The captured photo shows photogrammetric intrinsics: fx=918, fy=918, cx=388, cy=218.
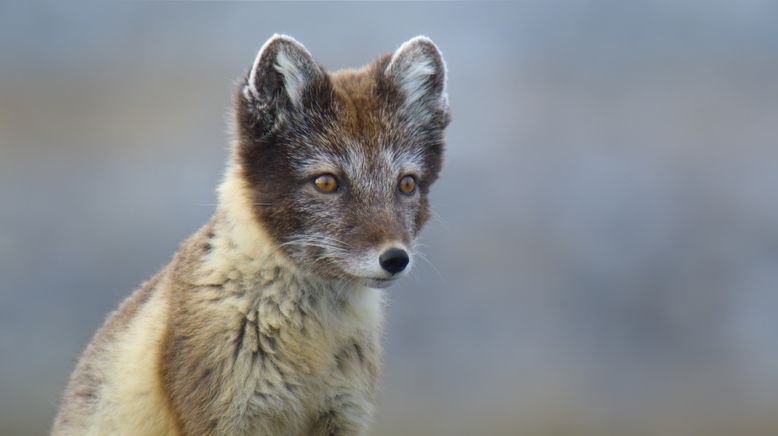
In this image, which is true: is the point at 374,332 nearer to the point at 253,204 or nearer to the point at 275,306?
the point at 275,306

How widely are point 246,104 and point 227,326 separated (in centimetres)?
102

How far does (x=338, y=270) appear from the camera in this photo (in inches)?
163

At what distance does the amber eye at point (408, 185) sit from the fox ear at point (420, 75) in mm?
383

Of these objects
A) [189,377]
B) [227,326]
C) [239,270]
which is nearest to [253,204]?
[239,270]

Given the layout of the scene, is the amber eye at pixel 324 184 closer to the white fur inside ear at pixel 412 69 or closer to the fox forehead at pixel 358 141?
the fox forehead at pixel 358 141

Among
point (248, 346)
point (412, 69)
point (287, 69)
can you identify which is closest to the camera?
point (248, 346)

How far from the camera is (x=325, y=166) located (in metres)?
4.17

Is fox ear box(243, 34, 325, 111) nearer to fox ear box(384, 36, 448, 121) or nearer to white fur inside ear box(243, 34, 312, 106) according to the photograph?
white fur inside ear box(243, 34, 312, 106)

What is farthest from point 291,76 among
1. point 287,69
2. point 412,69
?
point 412,69

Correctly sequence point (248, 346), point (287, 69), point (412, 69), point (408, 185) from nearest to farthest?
point (248, 346), point (287, 69), point (408, 185), point (412, 69)

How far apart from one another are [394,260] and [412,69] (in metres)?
1.09

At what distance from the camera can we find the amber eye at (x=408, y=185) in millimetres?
4336

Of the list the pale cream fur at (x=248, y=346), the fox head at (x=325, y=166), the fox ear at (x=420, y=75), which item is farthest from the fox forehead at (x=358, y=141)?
the pale cream fur at (x=248, y=346)

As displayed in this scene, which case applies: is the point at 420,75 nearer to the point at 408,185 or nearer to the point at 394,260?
the point at 408,185
